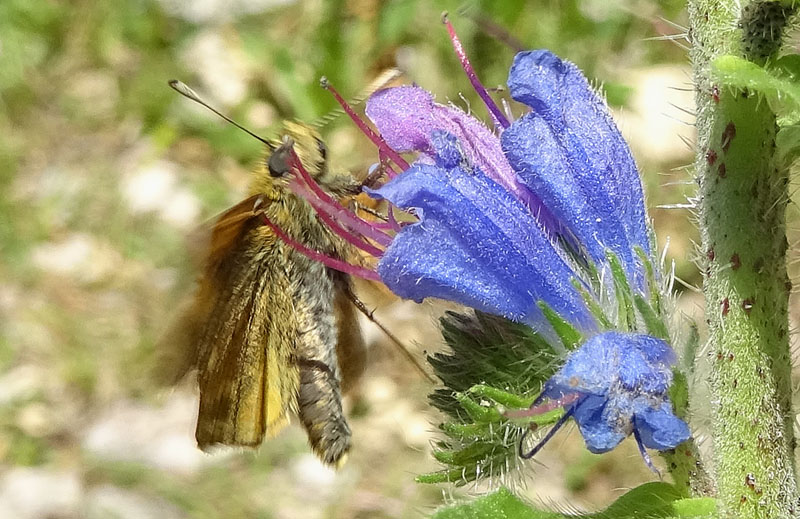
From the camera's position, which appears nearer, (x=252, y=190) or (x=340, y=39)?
(x=252, y=190)

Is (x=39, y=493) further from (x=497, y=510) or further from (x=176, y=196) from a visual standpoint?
(x=497, y=510)

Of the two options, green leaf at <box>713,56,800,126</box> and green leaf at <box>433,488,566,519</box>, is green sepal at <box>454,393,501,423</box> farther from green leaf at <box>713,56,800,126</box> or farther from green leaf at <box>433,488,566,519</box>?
green leaf at <box>713,56,800,126</box>

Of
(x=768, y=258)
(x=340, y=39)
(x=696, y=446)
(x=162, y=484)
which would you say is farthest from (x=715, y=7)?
(x=340, y=39)

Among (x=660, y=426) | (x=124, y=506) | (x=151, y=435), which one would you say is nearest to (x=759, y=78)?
(x=660, y=426)

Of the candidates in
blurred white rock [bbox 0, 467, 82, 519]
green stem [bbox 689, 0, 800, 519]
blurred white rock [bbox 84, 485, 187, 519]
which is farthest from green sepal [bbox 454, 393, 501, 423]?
blurred white rock [bbox 0, 467, 82, 519]

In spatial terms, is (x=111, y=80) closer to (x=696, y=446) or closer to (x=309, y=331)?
(x=309, y=331)

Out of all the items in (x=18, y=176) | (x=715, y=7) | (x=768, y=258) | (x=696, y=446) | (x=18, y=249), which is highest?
(x=18, y=176)
